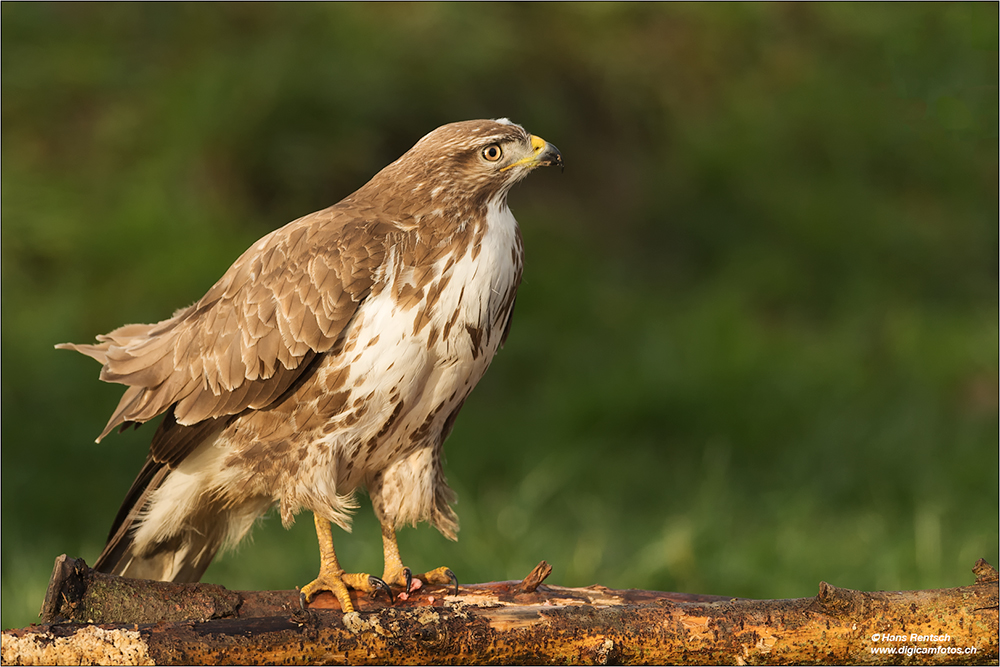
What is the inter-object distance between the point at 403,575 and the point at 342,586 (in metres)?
0.27

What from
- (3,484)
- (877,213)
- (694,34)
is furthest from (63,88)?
(877,213)

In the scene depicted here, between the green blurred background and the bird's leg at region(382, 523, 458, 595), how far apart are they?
1.56 meters

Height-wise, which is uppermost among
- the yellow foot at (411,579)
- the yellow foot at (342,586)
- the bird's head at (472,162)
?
the bird's head at (472,162)

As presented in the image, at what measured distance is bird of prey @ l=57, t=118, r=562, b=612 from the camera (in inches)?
126

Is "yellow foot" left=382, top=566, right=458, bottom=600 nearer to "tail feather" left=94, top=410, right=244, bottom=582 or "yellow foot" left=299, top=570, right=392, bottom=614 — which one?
"yellow foot" left=299, top=570, right=392, bottom=614

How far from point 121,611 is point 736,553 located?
139 inches

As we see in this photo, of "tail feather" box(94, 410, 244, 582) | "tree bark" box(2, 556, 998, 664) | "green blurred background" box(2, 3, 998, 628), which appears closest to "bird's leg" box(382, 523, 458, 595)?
"tree bark" box(2, 556, 998, 664)

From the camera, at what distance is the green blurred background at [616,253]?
5711 mm

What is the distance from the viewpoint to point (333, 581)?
3.30 metres

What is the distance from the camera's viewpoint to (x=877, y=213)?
9.98 metres

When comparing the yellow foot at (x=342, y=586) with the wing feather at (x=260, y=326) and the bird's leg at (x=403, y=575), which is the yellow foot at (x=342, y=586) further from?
the wing feather at (x=260, y=326)

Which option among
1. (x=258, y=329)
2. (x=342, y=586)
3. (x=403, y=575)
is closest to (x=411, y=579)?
(x=403, y=575)

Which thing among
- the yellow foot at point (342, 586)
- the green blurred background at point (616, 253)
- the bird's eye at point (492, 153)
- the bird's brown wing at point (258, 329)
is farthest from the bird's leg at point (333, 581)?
the green blurred background at point (616, 253)

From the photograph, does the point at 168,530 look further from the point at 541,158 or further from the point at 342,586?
the point at 541,158
